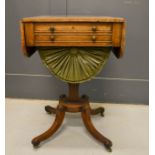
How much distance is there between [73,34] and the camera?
65.5 inches

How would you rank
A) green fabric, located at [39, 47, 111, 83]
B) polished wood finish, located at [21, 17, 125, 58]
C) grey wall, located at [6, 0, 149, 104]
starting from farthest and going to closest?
1. grey wall, located at [6, 0, 149, 104]
2. green fabric, located at [39, 47, 111, 83]
3. polished wood finish, located at [21, 17, 125, 58]

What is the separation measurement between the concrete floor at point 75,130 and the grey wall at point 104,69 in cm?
13

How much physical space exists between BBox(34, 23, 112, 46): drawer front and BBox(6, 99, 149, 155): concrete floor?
0.85 meters

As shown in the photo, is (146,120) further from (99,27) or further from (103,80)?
(99,27)

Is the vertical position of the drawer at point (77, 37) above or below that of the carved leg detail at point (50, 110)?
above

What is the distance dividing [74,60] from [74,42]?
0.16 meters

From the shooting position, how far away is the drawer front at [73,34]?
5.43 feet

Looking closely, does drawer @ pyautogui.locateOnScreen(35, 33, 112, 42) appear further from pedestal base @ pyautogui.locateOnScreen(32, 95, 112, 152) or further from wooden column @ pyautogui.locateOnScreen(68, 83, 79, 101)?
pedestal base @ pyautogui.locateOnScreen(32, 95, 112, 152)

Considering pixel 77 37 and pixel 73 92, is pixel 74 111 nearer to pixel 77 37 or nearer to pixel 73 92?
pixel 73 92

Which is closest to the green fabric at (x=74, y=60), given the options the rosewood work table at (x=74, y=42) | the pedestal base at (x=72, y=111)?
the rosewood work table at (x=74, y=42)

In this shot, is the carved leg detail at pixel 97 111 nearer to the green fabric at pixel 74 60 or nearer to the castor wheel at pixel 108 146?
the castor wheel at pixel 108 146

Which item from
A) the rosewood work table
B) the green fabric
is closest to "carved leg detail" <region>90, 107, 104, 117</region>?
the rosewood work table

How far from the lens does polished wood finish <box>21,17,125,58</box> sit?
5.38 ft

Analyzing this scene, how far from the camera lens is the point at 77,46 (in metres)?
1.72
